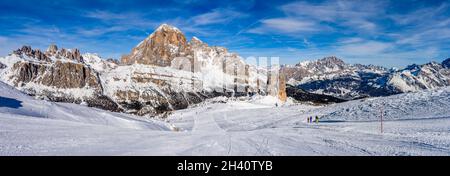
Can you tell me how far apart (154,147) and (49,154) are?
5.17 metres

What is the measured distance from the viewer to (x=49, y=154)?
52.2ft

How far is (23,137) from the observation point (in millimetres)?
20250

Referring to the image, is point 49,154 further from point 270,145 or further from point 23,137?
point 270,145
